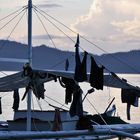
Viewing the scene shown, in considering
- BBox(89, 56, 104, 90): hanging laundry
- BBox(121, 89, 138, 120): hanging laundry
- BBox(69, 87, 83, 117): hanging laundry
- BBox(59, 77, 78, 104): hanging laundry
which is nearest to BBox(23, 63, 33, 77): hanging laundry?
BBox(59, 77, 78, 104): hanging laundry

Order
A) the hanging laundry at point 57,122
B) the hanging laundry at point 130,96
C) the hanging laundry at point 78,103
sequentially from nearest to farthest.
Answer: the hanging laundry at point 78,103 → the hanging laundry at point 130,96 → the hanging laundry at point 57,122

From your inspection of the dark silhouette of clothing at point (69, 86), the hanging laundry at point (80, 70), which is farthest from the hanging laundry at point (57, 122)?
the hanging laundry at point (80, 70)

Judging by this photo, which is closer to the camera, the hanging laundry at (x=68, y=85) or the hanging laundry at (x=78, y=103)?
the hanging laundry at (x=78, y=103)

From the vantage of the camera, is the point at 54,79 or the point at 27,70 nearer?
the point at 27,70

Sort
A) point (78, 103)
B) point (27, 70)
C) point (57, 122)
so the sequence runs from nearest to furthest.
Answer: point (78, 103)
point (27, 70)
point (57, 122)

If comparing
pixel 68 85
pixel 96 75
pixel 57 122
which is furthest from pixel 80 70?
pixel 57 122

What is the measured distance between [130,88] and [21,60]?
12.6ft

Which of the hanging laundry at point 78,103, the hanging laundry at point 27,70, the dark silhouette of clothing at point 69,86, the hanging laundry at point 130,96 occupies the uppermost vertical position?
the hanging laundry at point 27,70

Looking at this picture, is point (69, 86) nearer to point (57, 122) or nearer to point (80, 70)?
point (57, 122)

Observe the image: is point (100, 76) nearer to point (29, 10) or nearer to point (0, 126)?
point (29, 10)

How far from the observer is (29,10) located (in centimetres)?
1680

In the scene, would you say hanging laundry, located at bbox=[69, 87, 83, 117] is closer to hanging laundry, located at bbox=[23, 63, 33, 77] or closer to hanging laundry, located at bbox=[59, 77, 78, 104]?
hanging laundry, located at bbox=[59, 77, 78, 104]

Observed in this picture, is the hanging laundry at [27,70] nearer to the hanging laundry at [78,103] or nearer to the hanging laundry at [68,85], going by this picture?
the hanging laundry at [68,85]

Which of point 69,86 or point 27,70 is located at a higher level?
point 27,70
